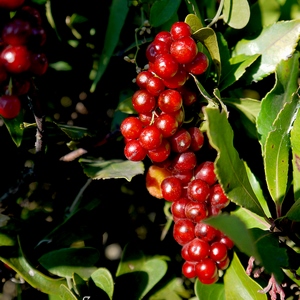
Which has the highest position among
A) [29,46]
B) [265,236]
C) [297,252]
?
[29,46]

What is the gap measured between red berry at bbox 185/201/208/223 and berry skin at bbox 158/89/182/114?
0.65ft

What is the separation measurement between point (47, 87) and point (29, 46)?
47 cm

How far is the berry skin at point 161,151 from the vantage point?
86 cm

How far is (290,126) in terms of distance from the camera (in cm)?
88

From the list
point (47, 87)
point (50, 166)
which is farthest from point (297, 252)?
point (47, 87)

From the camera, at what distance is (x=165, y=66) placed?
79cm

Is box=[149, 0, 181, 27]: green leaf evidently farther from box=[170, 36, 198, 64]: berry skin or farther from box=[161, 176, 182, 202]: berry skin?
box=[161, 176, 182, 202]: berry skin

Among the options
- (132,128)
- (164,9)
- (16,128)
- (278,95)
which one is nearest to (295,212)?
(278,95)

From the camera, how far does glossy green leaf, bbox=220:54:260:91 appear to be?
932 millimetres

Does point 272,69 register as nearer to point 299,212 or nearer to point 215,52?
point 215,52

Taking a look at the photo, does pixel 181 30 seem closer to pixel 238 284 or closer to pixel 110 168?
pixel 110 168

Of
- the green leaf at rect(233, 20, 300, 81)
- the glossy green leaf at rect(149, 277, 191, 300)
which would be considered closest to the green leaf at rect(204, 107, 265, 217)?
the green leaf at rect(233, 20, 300, 81)

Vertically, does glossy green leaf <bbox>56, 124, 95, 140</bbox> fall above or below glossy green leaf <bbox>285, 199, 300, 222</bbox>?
above

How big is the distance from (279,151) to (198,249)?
255 millimetres
